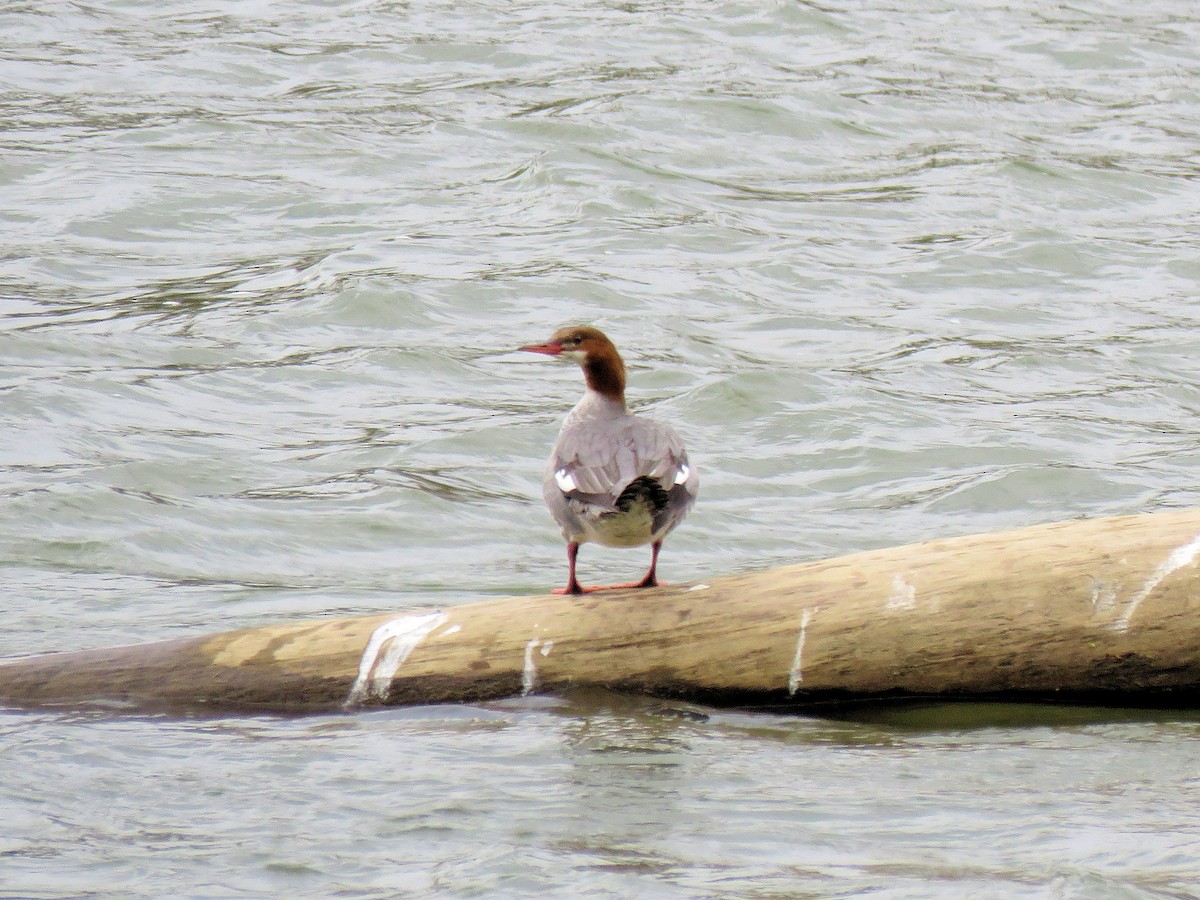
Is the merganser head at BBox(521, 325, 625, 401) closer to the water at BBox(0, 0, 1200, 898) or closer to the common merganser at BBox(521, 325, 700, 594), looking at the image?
the common merganser at BBox(521, 325, 700, 594)

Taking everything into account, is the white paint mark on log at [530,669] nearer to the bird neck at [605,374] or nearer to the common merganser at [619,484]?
the common merganser at [619,484]

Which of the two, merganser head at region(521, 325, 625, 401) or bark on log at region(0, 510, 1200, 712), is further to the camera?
merganser head at region(521, 325, 625, 401)

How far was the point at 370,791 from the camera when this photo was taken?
4.32m

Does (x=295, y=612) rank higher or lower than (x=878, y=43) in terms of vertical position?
lower

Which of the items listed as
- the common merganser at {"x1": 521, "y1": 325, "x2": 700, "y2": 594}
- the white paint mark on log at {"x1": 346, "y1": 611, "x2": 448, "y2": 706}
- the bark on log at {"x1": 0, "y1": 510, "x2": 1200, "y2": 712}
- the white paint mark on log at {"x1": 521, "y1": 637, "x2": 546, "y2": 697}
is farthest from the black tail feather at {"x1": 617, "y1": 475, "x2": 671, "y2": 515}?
the white paint mark on log at {"x1": 346, "y1": 611, "x2": 448, "y2": 706}

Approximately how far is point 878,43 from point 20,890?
12.9 metres

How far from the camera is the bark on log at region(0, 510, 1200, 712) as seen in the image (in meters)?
4.50

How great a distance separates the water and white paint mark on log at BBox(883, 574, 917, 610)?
12.7 inches

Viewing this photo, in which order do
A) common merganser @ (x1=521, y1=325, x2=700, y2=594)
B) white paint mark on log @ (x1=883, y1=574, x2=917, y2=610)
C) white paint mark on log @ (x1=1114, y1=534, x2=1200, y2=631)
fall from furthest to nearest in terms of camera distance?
1. common merganser @ (x1=521, y1=325, x2=700, y2=594)
2. white paint mark on log @ (x1=883, y1=574, x2=917, y2=610)
3. white paint mark on log @ (x1=1114, y1=534, x2=1200, y2=631)

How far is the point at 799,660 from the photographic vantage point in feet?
15.2

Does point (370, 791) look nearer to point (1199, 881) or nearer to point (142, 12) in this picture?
point (1199, 881)

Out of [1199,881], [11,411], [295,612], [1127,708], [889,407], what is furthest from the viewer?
[889,407]

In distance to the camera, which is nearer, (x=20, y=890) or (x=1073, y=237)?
(x=20, y=890)

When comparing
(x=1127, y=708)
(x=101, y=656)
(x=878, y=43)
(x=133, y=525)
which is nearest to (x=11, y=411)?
(x=133, y=525)
